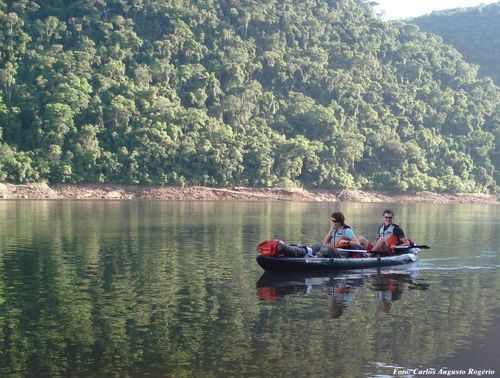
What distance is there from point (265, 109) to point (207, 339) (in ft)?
353

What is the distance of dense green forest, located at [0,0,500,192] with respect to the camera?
96938 millimetres

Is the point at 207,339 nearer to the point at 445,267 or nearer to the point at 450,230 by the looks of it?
the point at 445,267

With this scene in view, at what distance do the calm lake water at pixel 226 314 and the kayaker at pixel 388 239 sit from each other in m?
1.13

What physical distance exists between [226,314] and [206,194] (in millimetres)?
78987

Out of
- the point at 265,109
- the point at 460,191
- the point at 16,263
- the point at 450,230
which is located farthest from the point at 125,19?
the point at 16,263

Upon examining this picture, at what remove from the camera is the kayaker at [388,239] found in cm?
2705

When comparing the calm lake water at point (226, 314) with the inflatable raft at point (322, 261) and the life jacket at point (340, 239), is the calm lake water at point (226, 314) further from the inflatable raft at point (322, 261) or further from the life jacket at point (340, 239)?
the life jacket at point (340, 239)

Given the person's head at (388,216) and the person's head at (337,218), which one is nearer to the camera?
the person's head at (337,218)

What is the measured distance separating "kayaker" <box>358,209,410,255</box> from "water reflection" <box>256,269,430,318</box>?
4.12 feet

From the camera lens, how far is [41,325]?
1625 centimetres

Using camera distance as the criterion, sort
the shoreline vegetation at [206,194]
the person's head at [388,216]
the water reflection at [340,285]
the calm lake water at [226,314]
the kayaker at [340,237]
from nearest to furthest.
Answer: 1. the calm lake water at [226,314]
2. the water reflection at [340,285]
3. the kayaker at [340,237]
4. the person's head at [388,216]
5. the shoreline vegetation at [206,194]

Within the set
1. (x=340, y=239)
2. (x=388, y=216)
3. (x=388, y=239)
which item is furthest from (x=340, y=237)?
(x=388, y=239)

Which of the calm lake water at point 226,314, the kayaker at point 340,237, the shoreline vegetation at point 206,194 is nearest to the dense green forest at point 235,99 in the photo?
the shoreline vegetation at point 206,194

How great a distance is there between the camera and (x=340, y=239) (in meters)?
25.9
